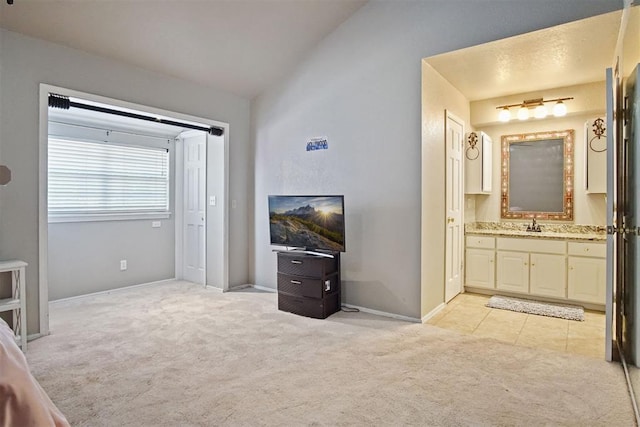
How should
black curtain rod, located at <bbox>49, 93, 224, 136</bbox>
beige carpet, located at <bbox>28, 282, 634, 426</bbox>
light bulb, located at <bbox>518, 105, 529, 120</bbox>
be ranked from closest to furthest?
1. beige carpet, located at <bbox>28, 282, 634, 426</bbox>
2. black curtain rod, located at <bbox>49, 93, 224, 136</bbox>
3. light bulb, located at <bbox>518, 105, 529, 120</bbox>

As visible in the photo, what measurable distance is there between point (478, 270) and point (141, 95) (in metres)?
4.51

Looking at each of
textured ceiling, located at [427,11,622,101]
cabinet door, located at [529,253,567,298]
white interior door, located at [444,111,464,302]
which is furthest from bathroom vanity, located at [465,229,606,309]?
textured ceiling, located at [427,11,622,101]

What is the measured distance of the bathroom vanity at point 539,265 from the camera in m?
4.03

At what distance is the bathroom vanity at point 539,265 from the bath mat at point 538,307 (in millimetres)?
103

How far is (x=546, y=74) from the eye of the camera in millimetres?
4016

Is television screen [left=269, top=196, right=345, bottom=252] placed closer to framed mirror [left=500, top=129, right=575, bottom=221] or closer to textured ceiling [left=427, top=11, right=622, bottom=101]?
textured ceiling [left=427, top=11, right=622, bottom=101]

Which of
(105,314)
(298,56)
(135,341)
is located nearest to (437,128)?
(298,56)

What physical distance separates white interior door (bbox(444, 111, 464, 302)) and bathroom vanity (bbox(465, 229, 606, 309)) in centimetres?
27

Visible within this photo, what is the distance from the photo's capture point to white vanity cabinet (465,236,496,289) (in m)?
4.66

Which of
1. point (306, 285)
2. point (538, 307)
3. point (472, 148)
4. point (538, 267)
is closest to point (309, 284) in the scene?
point (306, 285)

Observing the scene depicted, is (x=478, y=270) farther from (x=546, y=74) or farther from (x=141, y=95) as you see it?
(x=141, y=95)

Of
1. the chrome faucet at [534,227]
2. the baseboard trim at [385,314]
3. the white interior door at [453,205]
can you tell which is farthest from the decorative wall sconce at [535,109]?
the baseboard trim at [385,314]

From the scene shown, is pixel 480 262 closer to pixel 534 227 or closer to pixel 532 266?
pixel 532 266

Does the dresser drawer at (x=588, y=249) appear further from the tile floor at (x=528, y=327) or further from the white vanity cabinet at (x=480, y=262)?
the white vanity cabinet at (x=480, y=262)
